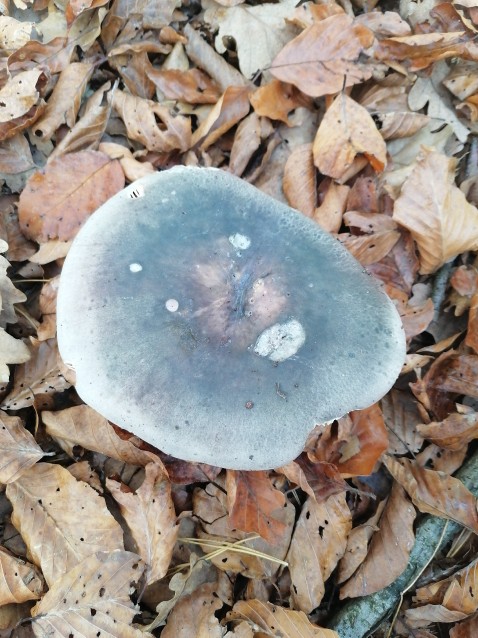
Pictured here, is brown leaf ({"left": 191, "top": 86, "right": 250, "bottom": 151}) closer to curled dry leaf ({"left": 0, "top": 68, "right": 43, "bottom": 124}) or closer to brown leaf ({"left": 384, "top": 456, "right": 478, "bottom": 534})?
curled dry leaf ({"left": 0, "top": 68, "right": 43, "bottom": 124})

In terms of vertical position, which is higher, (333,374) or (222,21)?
(222,21)

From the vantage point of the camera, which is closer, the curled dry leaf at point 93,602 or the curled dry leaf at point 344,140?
the curled dry leaf at point 93,602

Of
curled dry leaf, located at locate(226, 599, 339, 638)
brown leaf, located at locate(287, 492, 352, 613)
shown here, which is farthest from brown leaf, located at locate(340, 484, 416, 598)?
curled dry leaf, located at locate(226, 599, 339, 638)

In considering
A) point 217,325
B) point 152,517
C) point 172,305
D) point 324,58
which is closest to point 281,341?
point 217,325

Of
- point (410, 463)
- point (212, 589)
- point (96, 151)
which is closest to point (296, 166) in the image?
point (96, 151)

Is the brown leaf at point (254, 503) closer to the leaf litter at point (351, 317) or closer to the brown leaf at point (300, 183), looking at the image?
the leaf litter at point (351, 317)

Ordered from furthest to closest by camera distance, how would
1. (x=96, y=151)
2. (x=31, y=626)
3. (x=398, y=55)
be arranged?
(x=398, y=55) → (x=96, y=151) → (x=31, y=626)

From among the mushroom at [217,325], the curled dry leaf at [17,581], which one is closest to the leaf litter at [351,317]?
the curled dry leaf at [17,581]

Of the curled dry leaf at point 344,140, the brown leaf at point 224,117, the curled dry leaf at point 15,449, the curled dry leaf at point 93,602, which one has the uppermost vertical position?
the brown leaf at point 224,117

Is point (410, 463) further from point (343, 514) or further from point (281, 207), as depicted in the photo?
point (281, 207)
